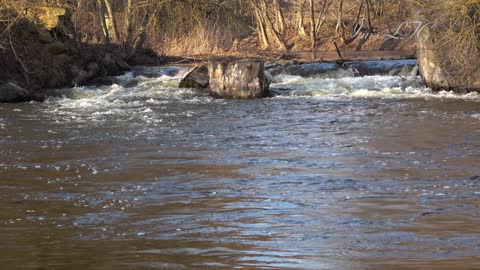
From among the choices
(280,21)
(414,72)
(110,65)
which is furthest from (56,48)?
(280,21)

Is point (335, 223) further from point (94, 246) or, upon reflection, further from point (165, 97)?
point (165, 97)

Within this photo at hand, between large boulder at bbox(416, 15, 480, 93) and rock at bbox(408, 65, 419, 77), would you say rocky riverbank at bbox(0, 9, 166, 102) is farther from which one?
large boulder at bbox(416, 15, 480, 93)

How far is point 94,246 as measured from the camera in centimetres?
621

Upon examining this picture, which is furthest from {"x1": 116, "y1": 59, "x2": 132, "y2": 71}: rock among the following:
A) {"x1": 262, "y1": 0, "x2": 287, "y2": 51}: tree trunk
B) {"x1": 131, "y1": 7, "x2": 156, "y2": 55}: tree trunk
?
{"x1": 262, "y1": 0, "x2": 287, "y2": 51}: tree trunk

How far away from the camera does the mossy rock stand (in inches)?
925

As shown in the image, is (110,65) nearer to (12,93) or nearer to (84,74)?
(84,74)

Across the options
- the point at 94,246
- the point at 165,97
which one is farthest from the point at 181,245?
the point at 165,97

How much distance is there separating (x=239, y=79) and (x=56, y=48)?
22.1 ft

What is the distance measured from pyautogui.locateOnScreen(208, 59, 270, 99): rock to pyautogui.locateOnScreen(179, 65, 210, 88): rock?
2.30 meters

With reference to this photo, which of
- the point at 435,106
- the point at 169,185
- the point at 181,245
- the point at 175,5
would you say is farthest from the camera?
the point at 175,5

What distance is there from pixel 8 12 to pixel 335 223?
1534 centimetres

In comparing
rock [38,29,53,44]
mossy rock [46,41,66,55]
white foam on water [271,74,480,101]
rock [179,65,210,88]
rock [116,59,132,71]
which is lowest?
white foam on water [271,74,480,101]

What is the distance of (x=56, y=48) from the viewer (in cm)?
2381

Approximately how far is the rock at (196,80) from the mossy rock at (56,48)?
13.1 ft
